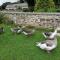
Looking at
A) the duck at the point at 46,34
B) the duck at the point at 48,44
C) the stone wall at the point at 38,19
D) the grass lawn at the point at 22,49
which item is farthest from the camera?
the stone wall at the point at 38,19

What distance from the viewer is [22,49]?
12305mm

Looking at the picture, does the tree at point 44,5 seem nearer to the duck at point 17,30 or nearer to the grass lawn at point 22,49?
the duck at point 17,30

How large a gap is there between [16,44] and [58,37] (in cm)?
212

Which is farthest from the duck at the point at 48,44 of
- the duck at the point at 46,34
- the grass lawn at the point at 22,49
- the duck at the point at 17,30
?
the duck at the point at 17,30

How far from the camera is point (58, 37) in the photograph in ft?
44.5

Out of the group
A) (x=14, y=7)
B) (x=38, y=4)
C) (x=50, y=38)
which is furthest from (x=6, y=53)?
(x=14, y=7)

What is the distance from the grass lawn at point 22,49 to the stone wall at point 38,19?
3.63 feet

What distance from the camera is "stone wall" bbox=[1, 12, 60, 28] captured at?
14961 millimetres

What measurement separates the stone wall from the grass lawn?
1.11 m

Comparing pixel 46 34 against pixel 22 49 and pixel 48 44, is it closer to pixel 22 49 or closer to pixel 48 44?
pixel 48 44

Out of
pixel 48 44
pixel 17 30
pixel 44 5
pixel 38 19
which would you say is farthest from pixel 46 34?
pixel 44 5

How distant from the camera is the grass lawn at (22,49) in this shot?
11633 millimetres

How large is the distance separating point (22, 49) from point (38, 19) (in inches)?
131

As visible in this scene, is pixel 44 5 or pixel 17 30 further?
pixel 44 5
